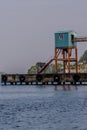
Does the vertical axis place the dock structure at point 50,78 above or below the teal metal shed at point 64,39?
below

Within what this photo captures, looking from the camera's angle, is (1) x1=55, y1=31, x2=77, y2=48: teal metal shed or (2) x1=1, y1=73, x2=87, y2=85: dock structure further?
(2) x1=1, y1=73, x2=87, y2=85: dock structure

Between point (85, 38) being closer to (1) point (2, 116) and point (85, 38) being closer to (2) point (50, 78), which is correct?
(2) point (50, 78)

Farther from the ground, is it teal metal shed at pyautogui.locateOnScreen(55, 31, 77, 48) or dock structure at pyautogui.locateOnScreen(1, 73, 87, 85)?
teal metal shed at pyautogui.locateOnScreen(55, 31, 77, 48)

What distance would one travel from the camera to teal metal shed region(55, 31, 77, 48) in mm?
167625

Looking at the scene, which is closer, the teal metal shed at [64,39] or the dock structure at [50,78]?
the teal metal shed at [64,39]

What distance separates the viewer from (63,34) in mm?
169500

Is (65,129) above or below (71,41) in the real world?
below

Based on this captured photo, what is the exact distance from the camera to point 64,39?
16888 centimetres

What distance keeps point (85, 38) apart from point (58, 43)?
8.57 metres

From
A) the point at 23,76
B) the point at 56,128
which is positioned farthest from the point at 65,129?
the point at 23,76

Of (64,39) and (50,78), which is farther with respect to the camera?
(50,78)

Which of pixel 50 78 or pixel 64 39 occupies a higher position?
pixel 64 39

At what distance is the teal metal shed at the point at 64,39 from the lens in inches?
6599

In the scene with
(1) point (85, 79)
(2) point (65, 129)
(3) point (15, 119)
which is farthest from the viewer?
(1) point (85, 79)
